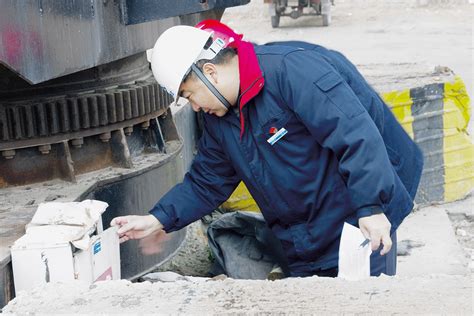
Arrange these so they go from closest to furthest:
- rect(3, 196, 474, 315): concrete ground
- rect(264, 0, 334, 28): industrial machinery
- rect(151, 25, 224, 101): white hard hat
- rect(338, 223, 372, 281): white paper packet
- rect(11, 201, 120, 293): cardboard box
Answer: rect(3, 196, 474, 315): concrete ground → rect(11, 201, 120, 293): cardboard box → rect(151, 25, 224, 101): white hard hat → rect(338, 223, 372, 281): white paper packet → rect(264, 0, 334, 28): industrial machinery

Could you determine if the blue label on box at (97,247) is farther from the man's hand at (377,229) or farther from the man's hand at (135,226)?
the man's hand at (377,229)

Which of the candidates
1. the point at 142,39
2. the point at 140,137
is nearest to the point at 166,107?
the point at 140,137

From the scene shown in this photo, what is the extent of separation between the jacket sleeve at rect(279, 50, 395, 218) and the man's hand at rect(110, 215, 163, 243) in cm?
80

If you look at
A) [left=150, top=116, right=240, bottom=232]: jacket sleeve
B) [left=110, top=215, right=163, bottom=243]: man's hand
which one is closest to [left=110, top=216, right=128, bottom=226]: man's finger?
[left=110, top=215, right=163, bottom=243]: man's hand

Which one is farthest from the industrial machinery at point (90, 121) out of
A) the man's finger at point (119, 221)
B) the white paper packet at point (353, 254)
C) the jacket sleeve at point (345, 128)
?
the white paper packet at point (353, 254)

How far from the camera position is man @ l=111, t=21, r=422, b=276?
9.62ft

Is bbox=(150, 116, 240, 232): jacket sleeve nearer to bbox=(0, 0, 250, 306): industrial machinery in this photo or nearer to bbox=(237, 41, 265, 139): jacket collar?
bbox=(0, 0, 250, 306): industrial machinery

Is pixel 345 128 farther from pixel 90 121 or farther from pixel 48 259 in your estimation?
pixel 90 121

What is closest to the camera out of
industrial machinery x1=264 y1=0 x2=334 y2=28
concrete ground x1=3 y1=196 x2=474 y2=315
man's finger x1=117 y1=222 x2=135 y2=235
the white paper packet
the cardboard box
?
concrete ground x1=3 y1=196 x2=474 y2=315

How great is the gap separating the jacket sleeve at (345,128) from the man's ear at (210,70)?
244 millimetres

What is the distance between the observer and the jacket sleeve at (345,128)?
290cm

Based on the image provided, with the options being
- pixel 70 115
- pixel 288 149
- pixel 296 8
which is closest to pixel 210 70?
pixel 288 149

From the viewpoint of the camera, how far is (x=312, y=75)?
116 inches

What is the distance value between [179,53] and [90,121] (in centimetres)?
78
